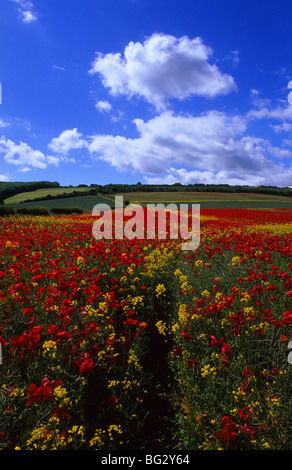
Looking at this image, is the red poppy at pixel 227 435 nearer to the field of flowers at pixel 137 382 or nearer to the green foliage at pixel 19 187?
the field of flowers at pixel 137 382

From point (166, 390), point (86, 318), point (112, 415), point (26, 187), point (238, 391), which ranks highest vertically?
point (26, 187)

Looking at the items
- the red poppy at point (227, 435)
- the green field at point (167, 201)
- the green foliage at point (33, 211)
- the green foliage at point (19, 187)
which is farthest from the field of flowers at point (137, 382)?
the green foliage at point (19, 187)

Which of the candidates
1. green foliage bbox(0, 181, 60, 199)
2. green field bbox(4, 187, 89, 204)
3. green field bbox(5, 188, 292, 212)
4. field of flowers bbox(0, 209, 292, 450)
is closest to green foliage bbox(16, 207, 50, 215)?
green field bbox(5, 188, 292, 212)

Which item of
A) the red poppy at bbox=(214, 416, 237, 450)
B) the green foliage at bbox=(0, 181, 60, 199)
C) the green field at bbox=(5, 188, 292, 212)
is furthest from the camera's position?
the green foliage at bbox=(0, 181, 60, 199)

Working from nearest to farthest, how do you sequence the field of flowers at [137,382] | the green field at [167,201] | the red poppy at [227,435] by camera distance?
the red poppy at [227,435], the field of flowers at [137,382], the green field at [167,201]

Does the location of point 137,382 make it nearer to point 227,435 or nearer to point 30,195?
point 227,435

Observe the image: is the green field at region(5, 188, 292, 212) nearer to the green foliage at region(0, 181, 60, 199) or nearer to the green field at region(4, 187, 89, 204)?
the green field at region(4, 187, 89, 204)

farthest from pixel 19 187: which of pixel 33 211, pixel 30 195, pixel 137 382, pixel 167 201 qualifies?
pixel 137 382

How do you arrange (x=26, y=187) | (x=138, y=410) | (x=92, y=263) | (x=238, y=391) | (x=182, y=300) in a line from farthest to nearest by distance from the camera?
(x=26, y=187) → (x=92, y=263) → (x=182, y=300) → (x=138, y=410) → (x=238, y=391)

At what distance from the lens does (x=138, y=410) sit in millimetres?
2969

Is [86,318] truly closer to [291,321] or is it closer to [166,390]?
[166,390]
